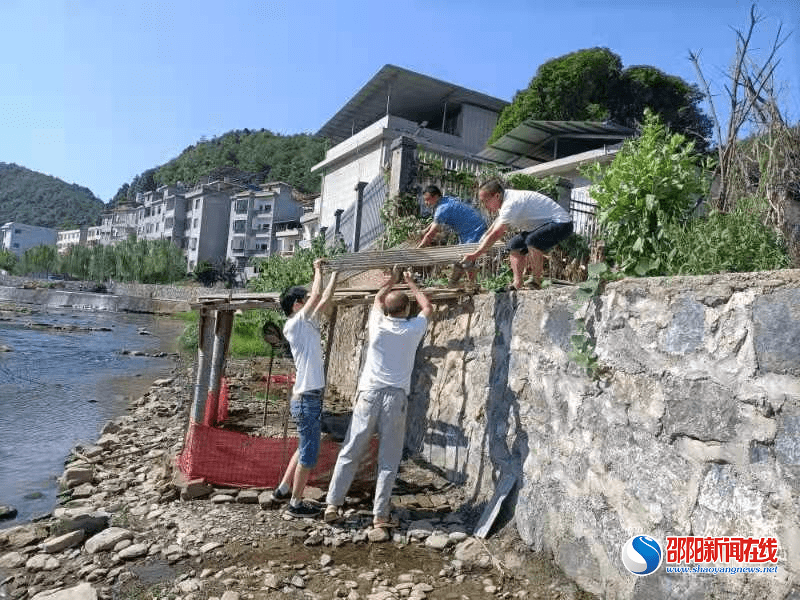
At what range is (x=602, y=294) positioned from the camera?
416 cm

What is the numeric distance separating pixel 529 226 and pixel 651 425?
91.7 inches

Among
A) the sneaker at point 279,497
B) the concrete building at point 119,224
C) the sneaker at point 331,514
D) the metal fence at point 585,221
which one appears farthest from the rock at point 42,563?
the concrete building at point 119,224

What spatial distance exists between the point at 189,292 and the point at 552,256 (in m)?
42.7

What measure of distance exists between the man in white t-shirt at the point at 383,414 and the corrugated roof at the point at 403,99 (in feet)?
64.3

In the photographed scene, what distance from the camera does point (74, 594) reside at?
13.2 ft

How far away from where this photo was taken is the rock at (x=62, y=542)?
193 inches

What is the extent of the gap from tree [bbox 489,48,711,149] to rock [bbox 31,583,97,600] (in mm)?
24352

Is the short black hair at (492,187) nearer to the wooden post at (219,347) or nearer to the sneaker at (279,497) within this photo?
the sneaker at (279,497)

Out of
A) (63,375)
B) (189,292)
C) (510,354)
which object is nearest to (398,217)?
(510,354)

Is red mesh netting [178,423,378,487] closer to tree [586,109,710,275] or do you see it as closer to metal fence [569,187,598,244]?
tree [586,109,710,275]

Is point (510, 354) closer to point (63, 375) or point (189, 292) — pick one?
point (63, 375)

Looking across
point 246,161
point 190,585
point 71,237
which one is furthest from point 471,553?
point 71,237

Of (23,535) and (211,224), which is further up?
(211,224)

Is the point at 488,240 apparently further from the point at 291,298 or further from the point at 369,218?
the point at 369,218
